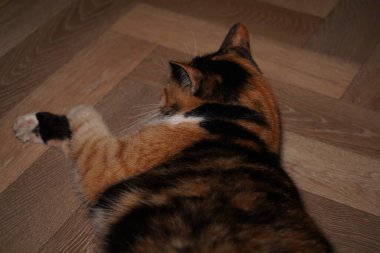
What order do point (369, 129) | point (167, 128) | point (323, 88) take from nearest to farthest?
1. point (167, 128)
2. point (369, 129)
3. point (323, 88)

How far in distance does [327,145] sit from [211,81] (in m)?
0.55

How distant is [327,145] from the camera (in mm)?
1594

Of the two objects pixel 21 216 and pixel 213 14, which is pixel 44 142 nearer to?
pixel 21 216

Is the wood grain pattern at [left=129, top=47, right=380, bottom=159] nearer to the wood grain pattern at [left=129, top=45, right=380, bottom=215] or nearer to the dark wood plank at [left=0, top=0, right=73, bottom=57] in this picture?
the wood grain pattern at [left=129, top=45, right=380, bottom=215]

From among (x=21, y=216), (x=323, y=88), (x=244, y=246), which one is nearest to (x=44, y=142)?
(x=21, y=216)

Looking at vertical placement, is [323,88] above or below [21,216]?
above

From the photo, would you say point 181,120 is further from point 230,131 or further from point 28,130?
point 28,130

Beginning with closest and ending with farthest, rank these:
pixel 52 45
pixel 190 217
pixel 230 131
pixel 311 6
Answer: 1. pixel 190 217
2. pixel 230 131
3. pixel 52 45
4. pixel 311 6

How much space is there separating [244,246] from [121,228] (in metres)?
0.30

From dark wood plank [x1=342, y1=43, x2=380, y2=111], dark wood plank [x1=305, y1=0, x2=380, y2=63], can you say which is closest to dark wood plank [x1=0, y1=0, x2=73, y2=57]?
dark wood plank [x1=305, y1=0, x2=380, y2=63]

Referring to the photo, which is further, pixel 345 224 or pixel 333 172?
pixel 333 172

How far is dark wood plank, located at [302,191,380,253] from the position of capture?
1.33m

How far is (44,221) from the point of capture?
1330 mm

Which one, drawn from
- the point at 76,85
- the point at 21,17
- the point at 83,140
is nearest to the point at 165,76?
the point at 76,85
